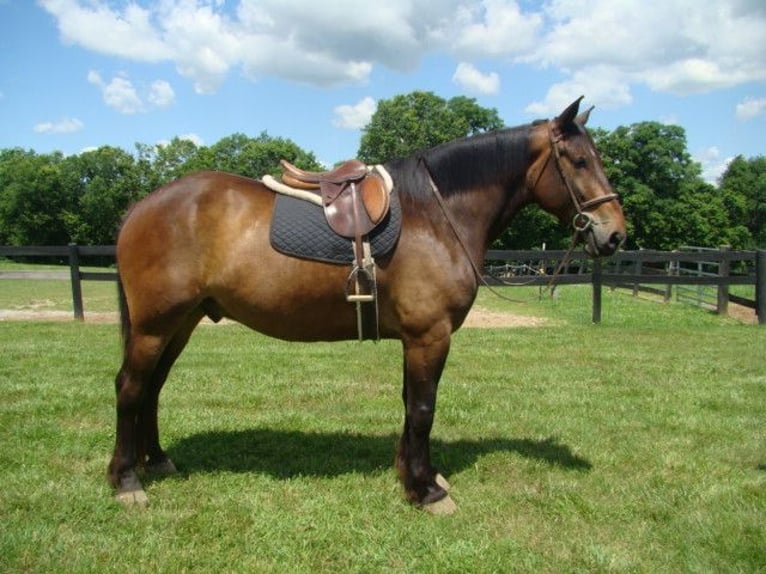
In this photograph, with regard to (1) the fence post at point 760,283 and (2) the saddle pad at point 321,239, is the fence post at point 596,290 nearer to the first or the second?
(1) the fence post at point 760,283

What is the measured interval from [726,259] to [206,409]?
11182 millimetres

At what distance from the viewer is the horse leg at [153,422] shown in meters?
4.13

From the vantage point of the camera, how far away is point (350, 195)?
12.3 ft

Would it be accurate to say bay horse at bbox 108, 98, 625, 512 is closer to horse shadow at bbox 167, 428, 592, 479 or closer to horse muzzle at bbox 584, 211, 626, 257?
horse muzzle at bbox 584, 211, 626, 257

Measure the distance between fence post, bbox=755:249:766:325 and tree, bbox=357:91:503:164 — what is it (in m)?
32.3

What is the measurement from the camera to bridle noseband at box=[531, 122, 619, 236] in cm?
364

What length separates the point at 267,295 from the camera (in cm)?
368

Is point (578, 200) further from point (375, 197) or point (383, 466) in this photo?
point (383, 466)

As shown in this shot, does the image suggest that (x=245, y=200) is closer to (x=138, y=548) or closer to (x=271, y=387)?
(x=138, y=548)

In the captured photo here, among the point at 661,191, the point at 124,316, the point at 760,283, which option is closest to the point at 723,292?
the point at 760,283

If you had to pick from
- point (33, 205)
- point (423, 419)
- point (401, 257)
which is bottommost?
point (423, 419)

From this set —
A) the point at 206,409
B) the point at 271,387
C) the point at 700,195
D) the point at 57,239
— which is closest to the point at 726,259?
the point at 271,387

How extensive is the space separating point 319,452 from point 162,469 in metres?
1.13

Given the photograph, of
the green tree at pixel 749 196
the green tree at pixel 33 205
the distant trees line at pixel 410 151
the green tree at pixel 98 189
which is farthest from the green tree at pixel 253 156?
the green tree at pixel 749 196
